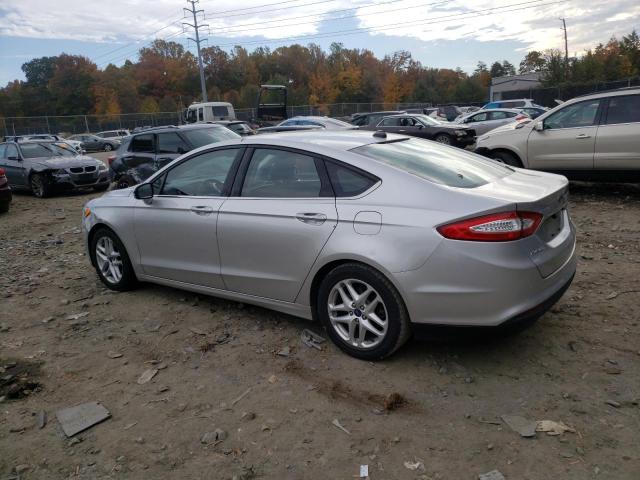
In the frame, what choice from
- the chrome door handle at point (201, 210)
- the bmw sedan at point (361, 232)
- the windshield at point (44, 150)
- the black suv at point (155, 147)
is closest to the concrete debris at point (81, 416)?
the bmw sedan at point (361, 232)

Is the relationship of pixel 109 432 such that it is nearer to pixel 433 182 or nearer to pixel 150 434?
pixel 150 434

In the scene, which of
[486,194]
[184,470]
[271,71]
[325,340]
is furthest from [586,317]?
[271,71]

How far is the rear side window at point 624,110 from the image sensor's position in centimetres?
810

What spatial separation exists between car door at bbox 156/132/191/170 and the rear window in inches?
270

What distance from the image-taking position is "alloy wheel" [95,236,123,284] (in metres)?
5.43

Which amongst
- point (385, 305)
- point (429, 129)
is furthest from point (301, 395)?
point (429, 129)

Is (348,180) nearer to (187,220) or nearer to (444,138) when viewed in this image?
(187,220)

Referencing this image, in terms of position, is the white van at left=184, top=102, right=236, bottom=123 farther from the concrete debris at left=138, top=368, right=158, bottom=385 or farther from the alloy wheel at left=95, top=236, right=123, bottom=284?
the concrete debris at left=138, top=368, right=158, bottom=385

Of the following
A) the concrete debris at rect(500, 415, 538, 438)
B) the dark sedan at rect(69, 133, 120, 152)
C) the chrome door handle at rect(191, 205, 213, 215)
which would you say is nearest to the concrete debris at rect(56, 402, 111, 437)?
the chrome door handle at rect(191, 205, 213, 215)

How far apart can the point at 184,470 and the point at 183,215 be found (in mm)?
2374

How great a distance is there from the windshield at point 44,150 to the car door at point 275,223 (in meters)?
11.6

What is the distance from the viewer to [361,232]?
3.47m

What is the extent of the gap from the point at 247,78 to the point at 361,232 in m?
94.5

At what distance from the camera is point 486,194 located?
10.9 feet
